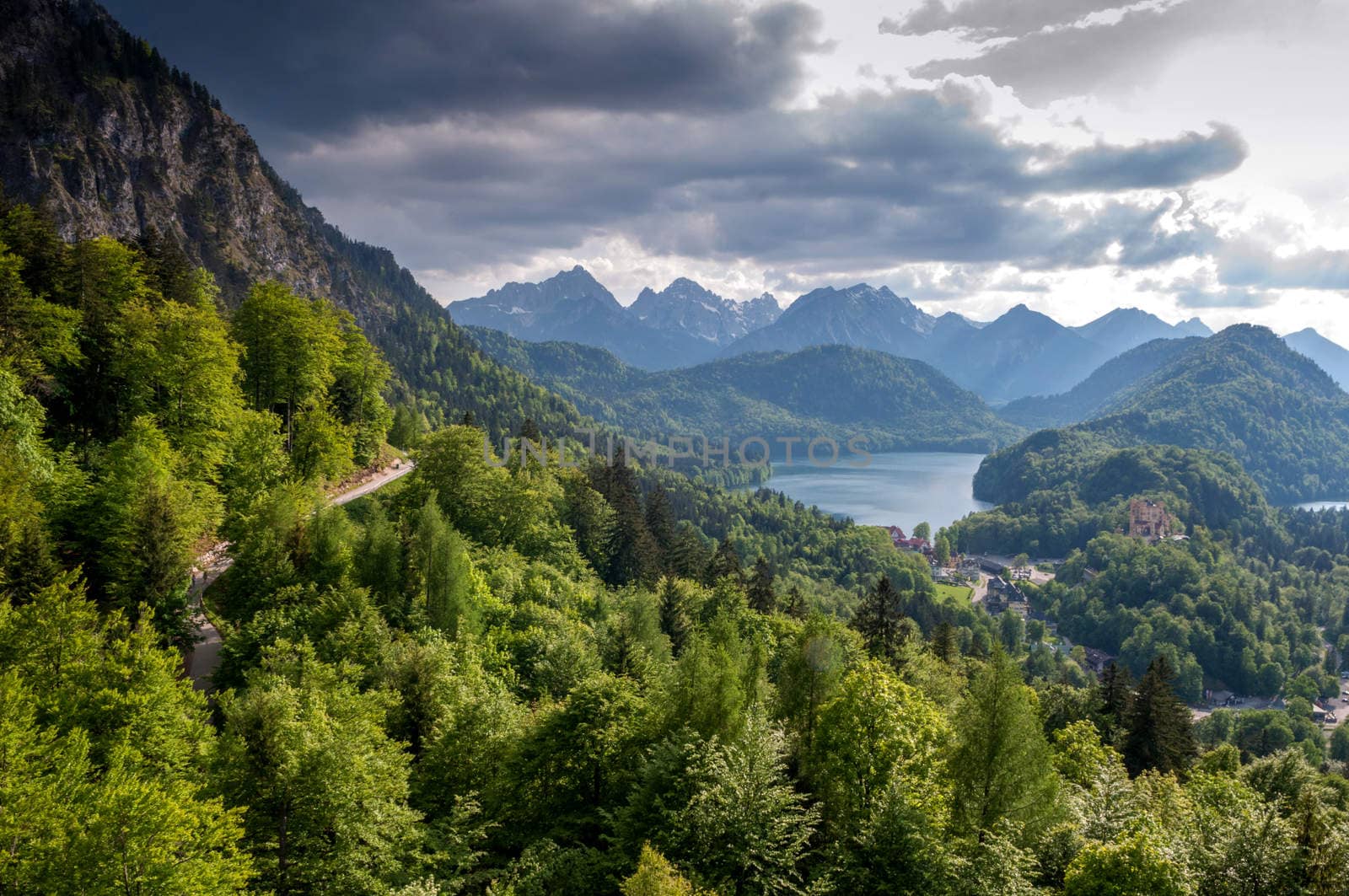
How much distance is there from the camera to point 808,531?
160500 mm

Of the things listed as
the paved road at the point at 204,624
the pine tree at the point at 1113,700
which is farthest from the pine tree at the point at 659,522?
the paved road at the point at 204,624

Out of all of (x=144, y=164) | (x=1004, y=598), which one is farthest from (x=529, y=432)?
(x=144, y=164)

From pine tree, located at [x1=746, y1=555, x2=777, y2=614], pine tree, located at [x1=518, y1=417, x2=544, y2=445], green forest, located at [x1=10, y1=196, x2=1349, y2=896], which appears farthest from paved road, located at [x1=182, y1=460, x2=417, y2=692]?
pine tree, located at [x1=746, y1=555, x2=777, y2=614]

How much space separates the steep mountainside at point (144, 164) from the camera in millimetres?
123000

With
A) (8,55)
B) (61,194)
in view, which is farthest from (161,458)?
(8,55)

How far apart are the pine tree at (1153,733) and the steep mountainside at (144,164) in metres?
128

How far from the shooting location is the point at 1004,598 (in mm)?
157500

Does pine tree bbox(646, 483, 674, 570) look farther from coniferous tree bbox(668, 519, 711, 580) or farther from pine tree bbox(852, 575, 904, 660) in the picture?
pine tree bbox(852, 575, 904, 660)

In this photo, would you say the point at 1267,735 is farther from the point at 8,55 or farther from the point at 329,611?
the point at 8,55

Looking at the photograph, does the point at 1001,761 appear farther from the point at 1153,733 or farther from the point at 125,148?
the point at 125,148

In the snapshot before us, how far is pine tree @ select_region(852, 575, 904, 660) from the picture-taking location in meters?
44.8

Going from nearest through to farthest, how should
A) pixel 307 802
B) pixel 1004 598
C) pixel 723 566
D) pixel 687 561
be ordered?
1. pixel 307 802
2. pixel 723 566
3. pixel 687 561
4. pixel 1004 598

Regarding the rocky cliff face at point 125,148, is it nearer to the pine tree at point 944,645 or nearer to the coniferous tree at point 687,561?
the coniferous tree at point 687,561

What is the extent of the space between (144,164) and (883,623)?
170m
